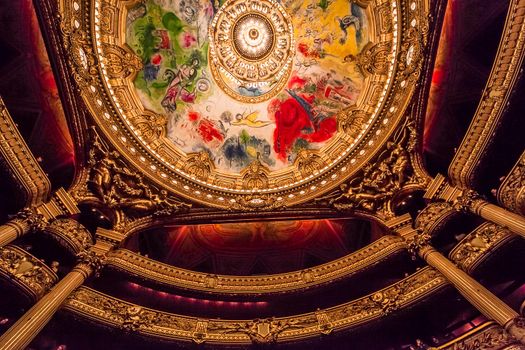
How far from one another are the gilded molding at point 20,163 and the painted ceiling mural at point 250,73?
487 centimetres

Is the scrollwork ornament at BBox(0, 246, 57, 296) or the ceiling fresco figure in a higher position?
the ceiling fresco figure

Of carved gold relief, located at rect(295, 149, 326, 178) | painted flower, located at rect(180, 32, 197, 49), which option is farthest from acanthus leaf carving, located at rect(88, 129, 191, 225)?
painted flower, located at rect(180, 32, 197, 49)

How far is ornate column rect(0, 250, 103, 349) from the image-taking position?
639cm

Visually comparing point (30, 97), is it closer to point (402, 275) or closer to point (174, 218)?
point (174, 218)

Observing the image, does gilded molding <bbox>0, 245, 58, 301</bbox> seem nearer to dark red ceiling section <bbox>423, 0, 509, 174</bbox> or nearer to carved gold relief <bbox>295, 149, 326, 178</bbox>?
carved gold relief <bbox>295, 149, 326, 178</bbox>

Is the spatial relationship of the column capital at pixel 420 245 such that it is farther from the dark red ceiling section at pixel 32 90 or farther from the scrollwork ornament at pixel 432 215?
the dark red ceiling section at pixel 32 90

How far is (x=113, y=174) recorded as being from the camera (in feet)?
36.2

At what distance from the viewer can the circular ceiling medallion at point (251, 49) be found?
1316cm

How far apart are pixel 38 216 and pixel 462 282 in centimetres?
924

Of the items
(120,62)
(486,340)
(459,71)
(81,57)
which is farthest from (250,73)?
(486,340)

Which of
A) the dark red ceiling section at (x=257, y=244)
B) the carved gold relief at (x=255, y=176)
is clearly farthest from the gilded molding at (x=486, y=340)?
the carved gold relief at (x=255, y=176)

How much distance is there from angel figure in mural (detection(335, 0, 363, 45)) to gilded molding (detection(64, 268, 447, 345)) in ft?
25.7

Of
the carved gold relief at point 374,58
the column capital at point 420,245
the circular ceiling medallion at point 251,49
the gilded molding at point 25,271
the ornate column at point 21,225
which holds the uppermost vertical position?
the circular ceiling medallion at point 251,49

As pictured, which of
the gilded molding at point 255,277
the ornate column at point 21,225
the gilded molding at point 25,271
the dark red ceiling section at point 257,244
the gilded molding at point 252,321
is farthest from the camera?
the dark red ceiling section at point 257,244
